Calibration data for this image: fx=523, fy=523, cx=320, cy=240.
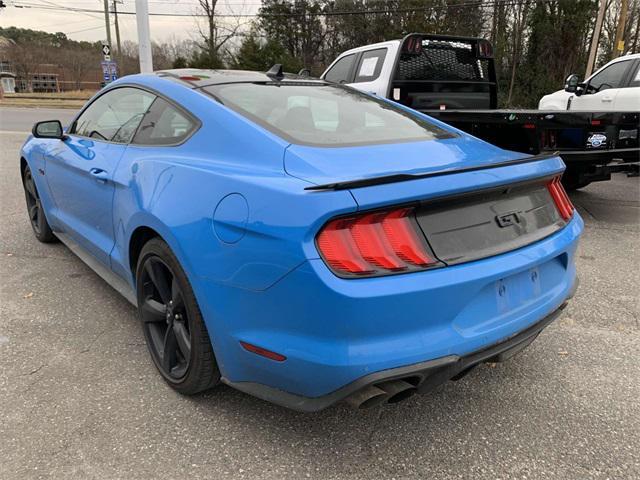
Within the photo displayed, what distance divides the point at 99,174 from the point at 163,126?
22.2 inches

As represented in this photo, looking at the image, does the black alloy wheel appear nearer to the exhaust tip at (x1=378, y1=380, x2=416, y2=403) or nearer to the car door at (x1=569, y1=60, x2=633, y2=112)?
the exhaust tip at (x1=378, y1=380, x2=416, y2=403)

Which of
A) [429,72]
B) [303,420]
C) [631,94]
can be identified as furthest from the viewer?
[631,94]

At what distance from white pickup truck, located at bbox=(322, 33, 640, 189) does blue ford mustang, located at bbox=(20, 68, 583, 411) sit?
3020 millimetres

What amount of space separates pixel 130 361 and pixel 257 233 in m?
1.48

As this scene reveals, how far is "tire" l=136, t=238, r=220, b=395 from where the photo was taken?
7.45 ft

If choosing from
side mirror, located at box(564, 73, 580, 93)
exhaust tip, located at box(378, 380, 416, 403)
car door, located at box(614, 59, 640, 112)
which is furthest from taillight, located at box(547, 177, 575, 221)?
side mirror, located at box(564, 73, 580, 93)

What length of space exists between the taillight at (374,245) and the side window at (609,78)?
8.57m

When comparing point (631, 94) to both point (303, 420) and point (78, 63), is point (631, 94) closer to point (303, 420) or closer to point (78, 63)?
point (303, 420)

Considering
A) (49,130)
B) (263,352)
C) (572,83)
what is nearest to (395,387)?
(263,352)

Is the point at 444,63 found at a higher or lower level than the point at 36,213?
higher

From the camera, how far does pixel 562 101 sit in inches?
397

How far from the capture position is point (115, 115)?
3354 millimetres

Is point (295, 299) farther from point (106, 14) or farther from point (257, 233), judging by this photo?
point (106, 14)

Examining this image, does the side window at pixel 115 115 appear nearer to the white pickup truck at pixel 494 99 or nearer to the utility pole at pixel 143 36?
the white pickup truck at pixel 494 99
